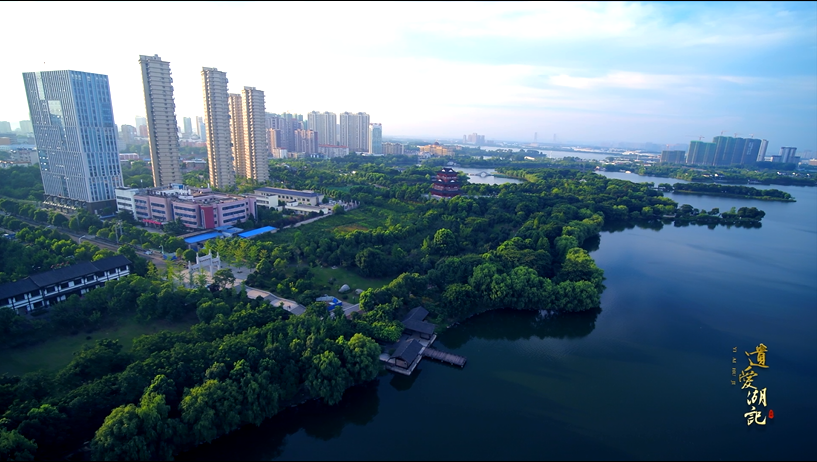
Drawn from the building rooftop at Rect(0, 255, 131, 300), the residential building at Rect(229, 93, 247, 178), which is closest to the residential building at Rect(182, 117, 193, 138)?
the residential building at Rect(229, 93, 247, 178)

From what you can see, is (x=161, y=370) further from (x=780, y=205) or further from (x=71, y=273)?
(x=780, y=205)

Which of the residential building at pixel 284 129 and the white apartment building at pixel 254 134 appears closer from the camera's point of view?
the white apartment building at pixel 254 134

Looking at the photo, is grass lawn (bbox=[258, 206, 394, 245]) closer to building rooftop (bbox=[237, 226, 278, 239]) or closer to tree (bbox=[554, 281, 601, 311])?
building rooftop (bbox=[237, 226, 278, 239])

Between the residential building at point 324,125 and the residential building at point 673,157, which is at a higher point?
the residential building at point 324,125

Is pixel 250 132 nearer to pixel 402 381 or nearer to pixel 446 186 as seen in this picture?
pixel 446 186

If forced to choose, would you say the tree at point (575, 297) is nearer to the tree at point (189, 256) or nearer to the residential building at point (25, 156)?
the tree at point (189, 256)

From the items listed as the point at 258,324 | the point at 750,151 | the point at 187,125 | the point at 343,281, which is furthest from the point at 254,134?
the point at 750,151

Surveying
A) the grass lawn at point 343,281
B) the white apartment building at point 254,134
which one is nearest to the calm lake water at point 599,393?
the grass lawn at point 343,281
